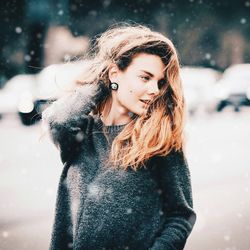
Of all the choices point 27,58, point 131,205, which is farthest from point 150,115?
point 27,58

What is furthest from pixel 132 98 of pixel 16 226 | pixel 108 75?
pixel 16 226

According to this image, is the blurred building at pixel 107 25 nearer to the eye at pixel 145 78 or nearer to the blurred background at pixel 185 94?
the blurred background at pixel 185 94

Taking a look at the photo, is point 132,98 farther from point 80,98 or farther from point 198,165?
point 198,165

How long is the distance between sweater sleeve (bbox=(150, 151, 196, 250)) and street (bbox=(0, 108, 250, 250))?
356 mm

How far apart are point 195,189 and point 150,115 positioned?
4607mm

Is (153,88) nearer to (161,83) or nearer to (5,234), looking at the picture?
(161,83)

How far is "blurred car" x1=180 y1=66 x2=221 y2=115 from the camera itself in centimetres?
1537

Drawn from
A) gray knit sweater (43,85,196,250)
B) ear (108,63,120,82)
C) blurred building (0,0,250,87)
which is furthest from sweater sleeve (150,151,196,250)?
blurred building (0,0,250,87)

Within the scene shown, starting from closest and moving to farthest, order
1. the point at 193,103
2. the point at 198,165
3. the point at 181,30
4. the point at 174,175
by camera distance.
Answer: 1. the point at 174,175
2. the point at 198,165
3. the point at 193,103
4. the point at 181,30

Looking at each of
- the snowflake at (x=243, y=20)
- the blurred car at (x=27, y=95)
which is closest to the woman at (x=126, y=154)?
the blurred car at (x=27, y=95)

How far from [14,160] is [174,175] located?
285 inches

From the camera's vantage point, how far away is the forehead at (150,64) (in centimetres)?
262

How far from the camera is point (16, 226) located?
5730 millimetres

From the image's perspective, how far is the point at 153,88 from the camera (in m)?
2.59
